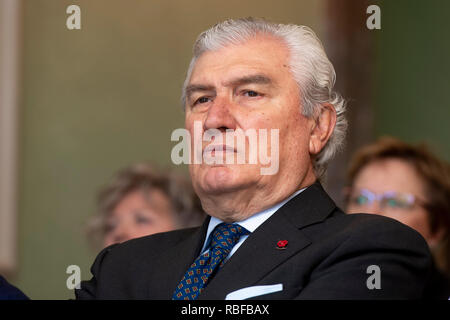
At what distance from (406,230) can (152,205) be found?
2.46m

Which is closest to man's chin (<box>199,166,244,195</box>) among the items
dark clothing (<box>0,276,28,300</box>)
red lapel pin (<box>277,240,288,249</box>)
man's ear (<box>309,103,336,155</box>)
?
red lapel pin (<box>277,240,288,249</box>)

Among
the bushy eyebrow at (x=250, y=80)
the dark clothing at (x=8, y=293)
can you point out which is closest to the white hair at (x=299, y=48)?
the bushy eyebrow at (x=250, y=80)

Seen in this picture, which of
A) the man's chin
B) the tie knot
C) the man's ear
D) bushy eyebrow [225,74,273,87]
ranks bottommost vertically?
the tie knot

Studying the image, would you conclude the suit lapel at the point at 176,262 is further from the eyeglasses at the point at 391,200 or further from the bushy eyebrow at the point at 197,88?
the eyeglasses at the point at 391,200

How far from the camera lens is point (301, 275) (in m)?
2.21

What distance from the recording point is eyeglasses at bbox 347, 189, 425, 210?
13.3ft

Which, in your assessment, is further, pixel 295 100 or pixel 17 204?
pixel 17 204

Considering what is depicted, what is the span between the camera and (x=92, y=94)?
539cm

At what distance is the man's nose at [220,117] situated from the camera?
2.47 m

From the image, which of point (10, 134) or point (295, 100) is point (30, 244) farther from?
point (295, 100)

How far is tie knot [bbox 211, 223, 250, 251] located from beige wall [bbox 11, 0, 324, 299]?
268 centimetres

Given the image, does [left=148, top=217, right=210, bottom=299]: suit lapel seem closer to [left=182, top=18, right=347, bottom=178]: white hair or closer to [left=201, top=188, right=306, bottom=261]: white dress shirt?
[left=201, top=188, right=306, bottom=261]: white dress shirt
